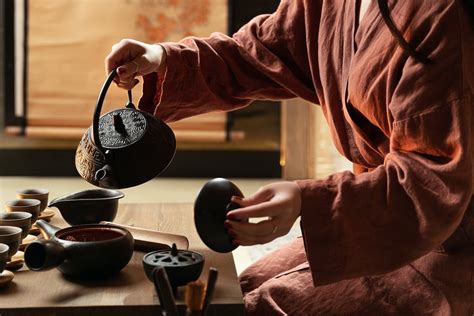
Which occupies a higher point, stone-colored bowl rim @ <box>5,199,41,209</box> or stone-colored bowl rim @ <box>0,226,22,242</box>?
stone-colored bowl rim @ <box>0,226,22,242</box>

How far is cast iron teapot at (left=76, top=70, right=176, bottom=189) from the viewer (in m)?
1.49

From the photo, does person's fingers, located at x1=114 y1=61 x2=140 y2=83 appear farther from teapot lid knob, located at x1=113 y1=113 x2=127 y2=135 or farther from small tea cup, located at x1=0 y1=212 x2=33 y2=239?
small tea cup, located at x1=0 y1=212 x2=33 y2=239

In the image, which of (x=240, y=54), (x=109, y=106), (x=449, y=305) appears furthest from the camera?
(x=109, y=106)

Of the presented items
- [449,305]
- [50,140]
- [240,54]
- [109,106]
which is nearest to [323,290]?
[449,305]

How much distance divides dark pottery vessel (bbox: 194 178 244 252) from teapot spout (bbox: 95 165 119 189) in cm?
27

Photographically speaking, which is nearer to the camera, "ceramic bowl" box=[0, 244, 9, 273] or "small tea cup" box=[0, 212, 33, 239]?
"ceramic bowl" box=[0, 244, 9, 273]

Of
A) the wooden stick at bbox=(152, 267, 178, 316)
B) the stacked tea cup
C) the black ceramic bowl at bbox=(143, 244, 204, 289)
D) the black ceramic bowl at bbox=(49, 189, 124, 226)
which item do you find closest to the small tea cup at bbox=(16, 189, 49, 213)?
the stacked tea cup

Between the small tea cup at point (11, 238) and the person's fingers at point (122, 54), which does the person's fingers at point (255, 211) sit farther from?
the person's fingers at point (122, 54)

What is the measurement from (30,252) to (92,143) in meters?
0.28

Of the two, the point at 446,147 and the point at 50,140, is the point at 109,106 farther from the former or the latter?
the point at 446,147

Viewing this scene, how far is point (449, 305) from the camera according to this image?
1.43 metres

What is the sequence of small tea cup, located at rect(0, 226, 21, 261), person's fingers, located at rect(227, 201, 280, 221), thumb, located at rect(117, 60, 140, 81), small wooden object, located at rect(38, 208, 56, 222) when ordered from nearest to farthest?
person's fingers, located at rect(227, 201, 280, 221)
small tea cup, located at rect(0, 226, 21, 261)
thumb, located at rect(117, 60, 140, 81)
small wooden object, located at rect(38, 208, 56, 222)

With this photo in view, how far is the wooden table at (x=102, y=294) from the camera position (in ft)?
4.12

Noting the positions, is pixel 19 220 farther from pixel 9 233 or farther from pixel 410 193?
pixel 410 193
